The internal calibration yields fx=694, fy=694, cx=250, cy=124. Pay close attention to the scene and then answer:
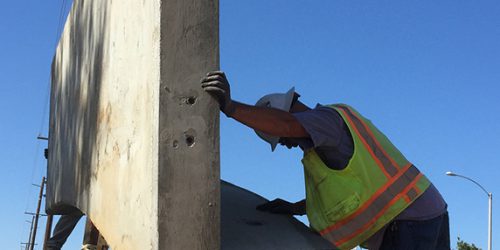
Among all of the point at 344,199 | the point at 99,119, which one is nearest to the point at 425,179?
the point at 344,199

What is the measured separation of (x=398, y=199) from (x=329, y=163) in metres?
0.43

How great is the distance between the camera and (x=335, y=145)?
3.78m

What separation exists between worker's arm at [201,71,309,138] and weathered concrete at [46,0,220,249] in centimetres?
6

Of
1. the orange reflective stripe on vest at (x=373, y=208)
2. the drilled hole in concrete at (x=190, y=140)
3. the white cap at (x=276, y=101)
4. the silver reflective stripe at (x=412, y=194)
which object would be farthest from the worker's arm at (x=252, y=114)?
the silver reflective stripe at (x=412, y=194)

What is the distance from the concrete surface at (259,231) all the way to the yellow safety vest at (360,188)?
138mm

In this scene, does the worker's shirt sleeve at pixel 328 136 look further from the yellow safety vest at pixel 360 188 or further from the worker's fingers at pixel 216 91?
the worker's fingers at pixel 216 91

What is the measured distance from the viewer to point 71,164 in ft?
18.7

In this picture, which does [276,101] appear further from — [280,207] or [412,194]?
[412,194]

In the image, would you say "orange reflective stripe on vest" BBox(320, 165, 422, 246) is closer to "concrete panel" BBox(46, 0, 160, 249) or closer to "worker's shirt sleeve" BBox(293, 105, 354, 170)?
"worker's shirt sleeve" BBox(293, 105, 354, 170)

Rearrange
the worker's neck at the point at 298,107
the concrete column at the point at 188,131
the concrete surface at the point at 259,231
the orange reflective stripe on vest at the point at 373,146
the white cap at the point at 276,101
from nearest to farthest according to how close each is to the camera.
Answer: the concrete column at the point at 188,131 < the concrete surface at the point at 259,231 < the orange reflective stripe on vest at the point at 373,146 < the white cap at the point at 276,101 < the worker's neck at the point at 298,107

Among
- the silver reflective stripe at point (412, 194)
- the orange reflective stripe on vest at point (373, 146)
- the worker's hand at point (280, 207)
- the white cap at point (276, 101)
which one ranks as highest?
the white cap at point (276, 101)

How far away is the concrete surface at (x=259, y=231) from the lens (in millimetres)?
3580

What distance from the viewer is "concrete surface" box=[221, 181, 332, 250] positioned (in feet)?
11.7

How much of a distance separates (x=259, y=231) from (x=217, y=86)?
0.94 m
